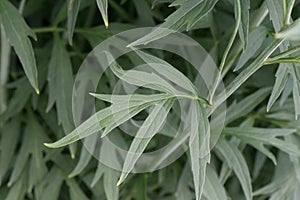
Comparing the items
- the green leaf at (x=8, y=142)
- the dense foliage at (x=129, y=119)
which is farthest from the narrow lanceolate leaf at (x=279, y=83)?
the green leaf at (x=8, y=142)

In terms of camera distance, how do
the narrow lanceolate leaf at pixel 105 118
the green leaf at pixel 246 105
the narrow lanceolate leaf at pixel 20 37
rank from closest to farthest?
the narrow lanceolate leaf at pixel 105 118 → the narrow lanceolate leaf at pixel 20 37 → the green leaf at pixel 246 105

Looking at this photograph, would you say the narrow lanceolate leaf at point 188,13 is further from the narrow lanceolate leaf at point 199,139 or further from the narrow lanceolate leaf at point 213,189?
the narrow lanceolate leaf at point 213,189

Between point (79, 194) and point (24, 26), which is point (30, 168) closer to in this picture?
point (79, 194)

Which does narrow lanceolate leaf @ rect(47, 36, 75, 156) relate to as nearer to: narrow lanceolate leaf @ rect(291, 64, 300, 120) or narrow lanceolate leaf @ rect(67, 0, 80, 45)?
narrow lanceolate leaf @ rect(67, 0, 80, 45)

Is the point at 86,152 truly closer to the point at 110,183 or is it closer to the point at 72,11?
the point at 110,183

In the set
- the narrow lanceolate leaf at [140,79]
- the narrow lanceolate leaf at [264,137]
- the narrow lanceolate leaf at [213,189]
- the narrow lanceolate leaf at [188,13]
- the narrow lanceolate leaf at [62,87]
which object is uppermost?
the narrow lanceolate leaf at [188,13]

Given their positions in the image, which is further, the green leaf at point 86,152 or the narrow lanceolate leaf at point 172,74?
the green leaf at point 86,152
